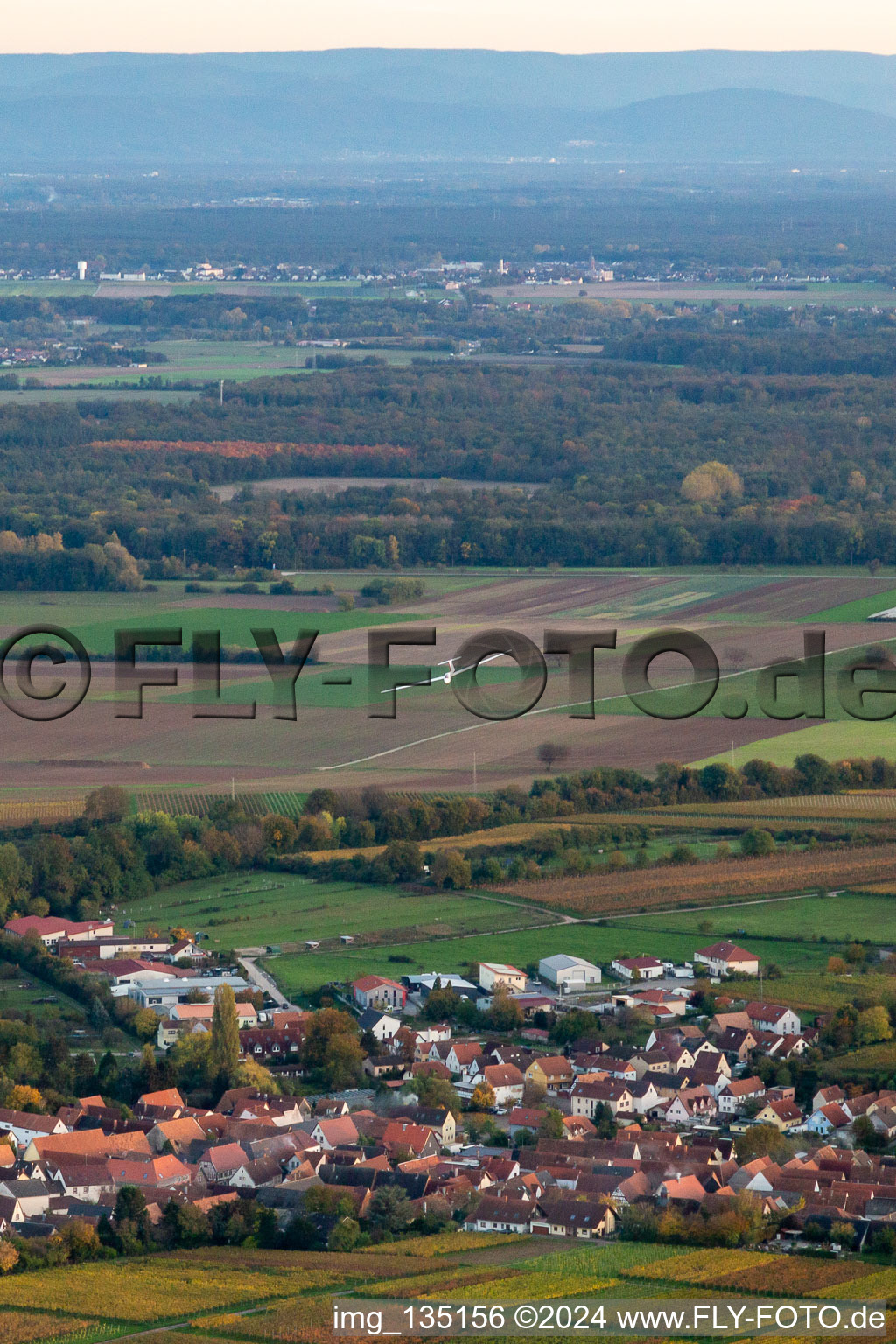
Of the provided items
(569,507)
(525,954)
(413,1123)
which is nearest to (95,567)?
(569,507)

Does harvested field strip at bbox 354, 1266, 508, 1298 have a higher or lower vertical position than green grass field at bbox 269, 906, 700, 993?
lower

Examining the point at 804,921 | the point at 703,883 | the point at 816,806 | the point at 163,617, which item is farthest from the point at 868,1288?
the point at 163,617

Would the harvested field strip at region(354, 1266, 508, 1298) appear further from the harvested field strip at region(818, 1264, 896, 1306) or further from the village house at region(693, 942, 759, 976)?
the village house at region(693, 942, 759, 976)

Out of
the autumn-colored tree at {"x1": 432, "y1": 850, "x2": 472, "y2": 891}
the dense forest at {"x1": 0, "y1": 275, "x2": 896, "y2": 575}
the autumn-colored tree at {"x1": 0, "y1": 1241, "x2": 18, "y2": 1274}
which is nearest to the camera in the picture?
the autumn-colored tree at {"x1": 0, "y1": 1241, "x2": 18, "y2": 1274}

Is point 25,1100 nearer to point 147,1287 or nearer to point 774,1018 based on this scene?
point 147,1287

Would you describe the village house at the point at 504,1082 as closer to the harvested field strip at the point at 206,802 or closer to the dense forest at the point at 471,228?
the harvested field strip at the point at 206,802

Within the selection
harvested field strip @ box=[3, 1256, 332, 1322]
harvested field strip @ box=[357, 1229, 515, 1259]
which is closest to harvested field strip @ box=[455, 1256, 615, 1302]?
harvested field strip @ box=[357, 1229, 515, 1259]

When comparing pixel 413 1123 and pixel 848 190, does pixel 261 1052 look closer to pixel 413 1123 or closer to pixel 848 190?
pixel 413 1123

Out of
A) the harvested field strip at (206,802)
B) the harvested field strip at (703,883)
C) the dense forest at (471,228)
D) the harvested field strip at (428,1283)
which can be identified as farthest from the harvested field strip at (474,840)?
the dense forest at (471,228)
